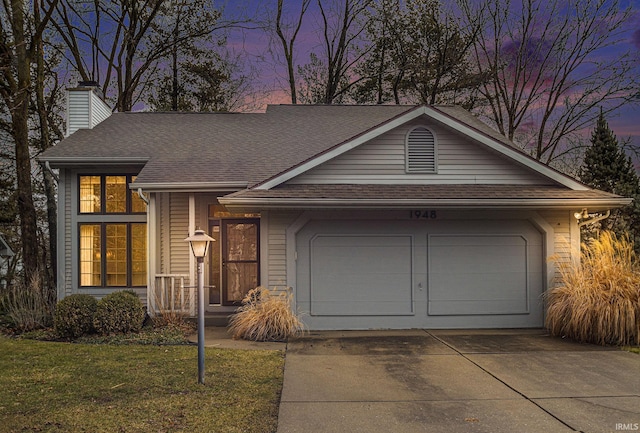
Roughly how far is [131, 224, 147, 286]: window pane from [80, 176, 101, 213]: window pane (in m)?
1.00

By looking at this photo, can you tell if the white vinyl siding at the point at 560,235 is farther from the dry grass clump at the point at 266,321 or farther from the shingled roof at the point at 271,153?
the dry grass clump at the point at 266,321

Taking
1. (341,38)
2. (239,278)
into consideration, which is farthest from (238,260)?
(341,38)

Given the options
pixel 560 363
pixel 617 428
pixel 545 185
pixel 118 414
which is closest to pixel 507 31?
pixel 545 185

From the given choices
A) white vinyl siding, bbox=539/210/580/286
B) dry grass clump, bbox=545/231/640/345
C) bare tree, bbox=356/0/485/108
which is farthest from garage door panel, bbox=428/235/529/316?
bare tree, bbox=356/0/485/108

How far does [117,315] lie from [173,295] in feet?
4.05

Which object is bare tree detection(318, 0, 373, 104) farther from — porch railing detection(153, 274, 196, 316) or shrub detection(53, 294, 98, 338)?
shrub detection(53, 294, 98, 338)

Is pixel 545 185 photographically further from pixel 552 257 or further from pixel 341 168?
pixel 341 168

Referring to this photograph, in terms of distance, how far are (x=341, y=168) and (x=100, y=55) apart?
16112 millimetres

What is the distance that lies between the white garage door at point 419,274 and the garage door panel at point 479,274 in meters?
0.02

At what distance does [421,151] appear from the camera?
10047 mm

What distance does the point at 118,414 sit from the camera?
4969 mm

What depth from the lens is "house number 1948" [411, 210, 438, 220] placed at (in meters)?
9.88

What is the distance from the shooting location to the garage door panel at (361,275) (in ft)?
32.0

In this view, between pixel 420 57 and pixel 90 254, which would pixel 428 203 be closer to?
pixel 90 254
